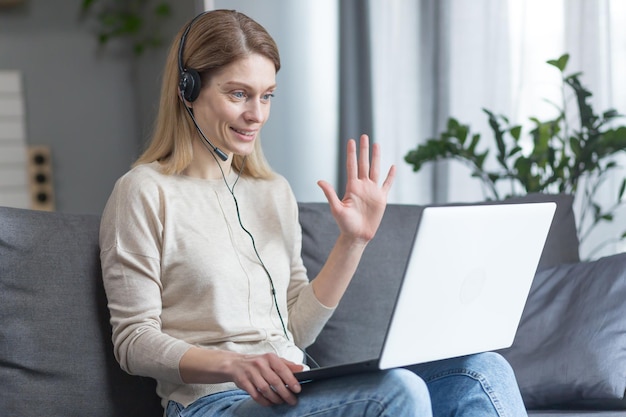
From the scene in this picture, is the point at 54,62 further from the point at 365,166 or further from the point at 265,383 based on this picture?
the point at 265,383

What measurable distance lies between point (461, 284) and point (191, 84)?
0.63 m

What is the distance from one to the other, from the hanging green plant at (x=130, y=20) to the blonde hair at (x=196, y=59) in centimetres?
256

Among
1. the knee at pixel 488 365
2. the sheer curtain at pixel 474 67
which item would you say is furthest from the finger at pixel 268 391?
the sheer curtain at pixel 474 67

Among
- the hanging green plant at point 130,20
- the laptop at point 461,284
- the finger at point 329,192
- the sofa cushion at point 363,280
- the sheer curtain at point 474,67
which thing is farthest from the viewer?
the hanging green plant at point 130,20

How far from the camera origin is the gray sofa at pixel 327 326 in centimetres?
160

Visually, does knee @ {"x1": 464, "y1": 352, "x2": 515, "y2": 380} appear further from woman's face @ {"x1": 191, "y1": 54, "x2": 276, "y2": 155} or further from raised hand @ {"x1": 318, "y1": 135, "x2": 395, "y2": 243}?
woman's face @ {"x1": 191, "y1": 54, "x2": 276, "y2": 155}

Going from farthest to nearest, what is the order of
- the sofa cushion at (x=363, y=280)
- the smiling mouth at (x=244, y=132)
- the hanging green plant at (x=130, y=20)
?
the hanging green plant at (x=130, y=20), the sofa cushion at (x=363, y=280), the smiling mouth at (x=244, y=132)

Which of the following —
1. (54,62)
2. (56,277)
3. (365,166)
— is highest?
(54,62)

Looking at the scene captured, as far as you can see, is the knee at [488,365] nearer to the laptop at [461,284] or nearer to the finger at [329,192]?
the laptop at [461,284]

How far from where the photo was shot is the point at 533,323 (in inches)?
75.7

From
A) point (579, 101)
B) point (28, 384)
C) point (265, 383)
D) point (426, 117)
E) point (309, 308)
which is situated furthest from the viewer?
point (426, 117)

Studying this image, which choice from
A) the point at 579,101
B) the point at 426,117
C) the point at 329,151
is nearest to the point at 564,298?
the point at 579,101

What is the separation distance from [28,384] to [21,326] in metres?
0.10

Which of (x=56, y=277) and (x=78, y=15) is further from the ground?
(x=78, y=15)
